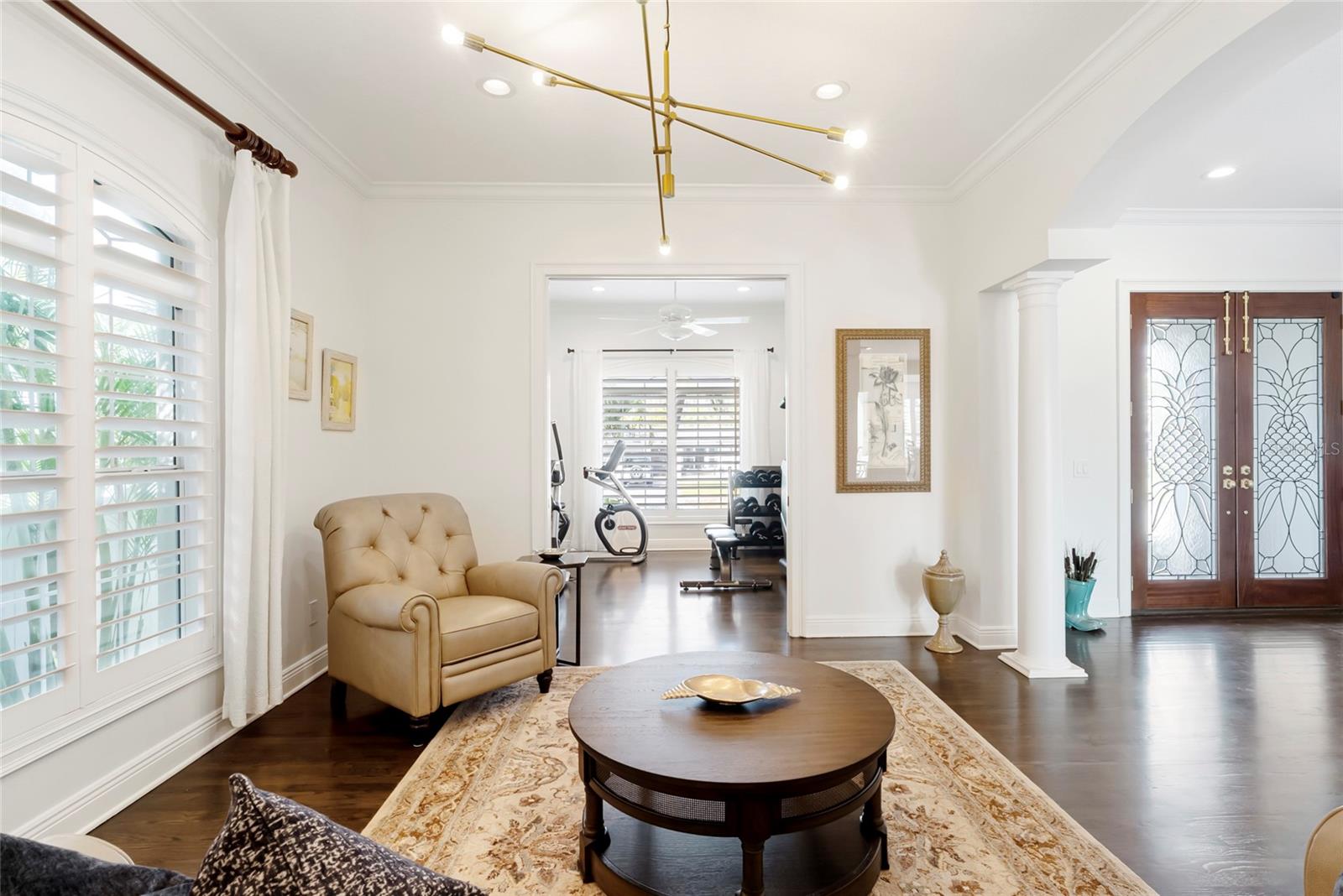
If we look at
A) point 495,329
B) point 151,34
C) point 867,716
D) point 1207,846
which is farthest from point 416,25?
point 1207,846

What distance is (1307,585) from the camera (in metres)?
4.76

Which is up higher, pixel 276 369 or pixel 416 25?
pixel 416 25

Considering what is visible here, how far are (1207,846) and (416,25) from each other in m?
4.00

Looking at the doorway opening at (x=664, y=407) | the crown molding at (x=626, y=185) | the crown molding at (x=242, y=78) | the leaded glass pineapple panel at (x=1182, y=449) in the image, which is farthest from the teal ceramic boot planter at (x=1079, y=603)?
the crown molding at (x=242, y=78)

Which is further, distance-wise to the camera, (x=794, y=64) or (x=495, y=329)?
(x=495, y=329)

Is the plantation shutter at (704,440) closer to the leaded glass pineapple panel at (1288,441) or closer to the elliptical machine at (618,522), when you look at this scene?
the elliptical machine at (618,522)

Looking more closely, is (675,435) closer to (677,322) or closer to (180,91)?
(677,322)

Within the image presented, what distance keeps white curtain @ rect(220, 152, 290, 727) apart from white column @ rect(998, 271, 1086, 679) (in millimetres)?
3809

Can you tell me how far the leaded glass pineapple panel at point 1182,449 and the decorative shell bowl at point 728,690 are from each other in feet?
13.7

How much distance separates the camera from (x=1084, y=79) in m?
2.85

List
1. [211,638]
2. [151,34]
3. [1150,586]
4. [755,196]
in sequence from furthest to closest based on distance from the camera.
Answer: [1150,586], [755,196], [211,638], [151,34]

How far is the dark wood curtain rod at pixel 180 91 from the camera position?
1.96 m

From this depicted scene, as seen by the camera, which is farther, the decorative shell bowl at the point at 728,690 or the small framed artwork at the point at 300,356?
the small framed artwork at the point at 300,356

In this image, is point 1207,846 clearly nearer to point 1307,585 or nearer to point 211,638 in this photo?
point 211,638
